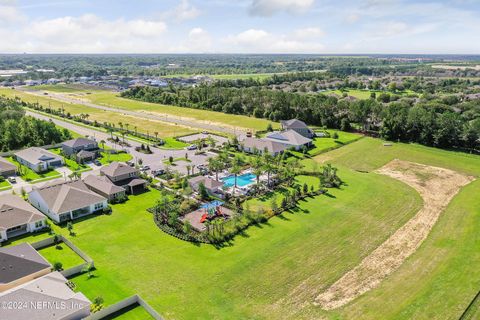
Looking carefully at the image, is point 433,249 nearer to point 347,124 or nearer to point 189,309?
point 189,309

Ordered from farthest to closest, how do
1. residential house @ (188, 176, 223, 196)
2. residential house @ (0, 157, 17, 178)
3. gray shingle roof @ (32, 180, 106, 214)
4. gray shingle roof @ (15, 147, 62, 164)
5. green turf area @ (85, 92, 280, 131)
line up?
1. green turf area @ (85, 92, 280, 131)
2. gray shingle roof @ (15, 147, 62, 164)
3. residential house @ (0, 157, 17, 178)
4. residential house @ (188, 176, 223, 196)
5. gray shingle roof @ (32, 180, 106, 214)

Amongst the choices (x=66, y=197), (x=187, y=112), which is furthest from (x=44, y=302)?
(x=187, y=112)

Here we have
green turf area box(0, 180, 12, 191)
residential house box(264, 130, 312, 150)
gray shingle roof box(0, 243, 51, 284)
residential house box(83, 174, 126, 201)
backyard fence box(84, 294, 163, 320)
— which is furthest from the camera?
residential house box(264, 130, 312, 150)

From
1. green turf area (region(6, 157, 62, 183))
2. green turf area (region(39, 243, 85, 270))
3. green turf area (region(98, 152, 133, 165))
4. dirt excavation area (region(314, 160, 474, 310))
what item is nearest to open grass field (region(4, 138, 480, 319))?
dirt excavation area (region(314, 160, 474, 310))

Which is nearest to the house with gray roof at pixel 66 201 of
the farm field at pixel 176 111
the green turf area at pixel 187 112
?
the farm field at pixel 176 111

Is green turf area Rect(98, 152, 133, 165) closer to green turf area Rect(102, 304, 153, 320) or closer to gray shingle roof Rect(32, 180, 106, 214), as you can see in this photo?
gray shingle roof Rect(32, 180, 106, 214)

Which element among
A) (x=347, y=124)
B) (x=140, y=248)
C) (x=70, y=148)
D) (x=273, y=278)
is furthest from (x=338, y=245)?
(x=347, y=124)

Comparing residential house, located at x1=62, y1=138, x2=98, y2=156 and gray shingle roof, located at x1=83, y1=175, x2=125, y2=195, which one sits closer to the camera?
gray shingle roof, located at x1=83, y1=175, x2=125, y2=195

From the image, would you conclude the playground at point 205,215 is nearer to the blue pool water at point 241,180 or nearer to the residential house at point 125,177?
the blue pool water at point 241,180
